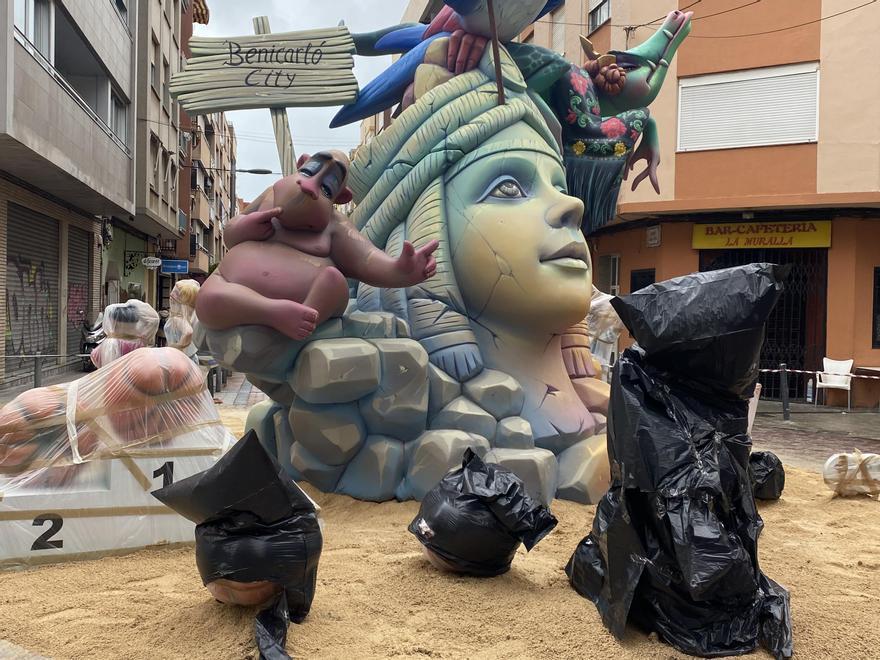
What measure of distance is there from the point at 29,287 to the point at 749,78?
41.2ft

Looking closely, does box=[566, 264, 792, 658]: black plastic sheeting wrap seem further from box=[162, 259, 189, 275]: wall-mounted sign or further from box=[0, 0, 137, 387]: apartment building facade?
box=[162, 259, 189, 275]: wall-mounted sign

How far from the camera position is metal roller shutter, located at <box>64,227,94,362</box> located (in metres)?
13.7

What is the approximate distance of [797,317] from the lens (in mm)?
11773

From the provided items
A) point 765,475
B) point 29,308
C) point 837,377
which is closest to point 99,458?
point 765,475

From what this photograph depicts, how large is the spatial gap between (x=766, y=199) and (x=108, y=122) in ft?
41.1

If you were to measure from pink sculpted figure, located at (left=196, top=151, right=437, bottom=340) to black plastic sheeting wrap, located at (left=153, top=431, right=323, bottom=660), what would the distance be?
4.44ft

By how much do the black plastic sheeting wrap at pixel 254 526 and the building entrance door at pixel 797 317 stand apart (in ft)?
36.0

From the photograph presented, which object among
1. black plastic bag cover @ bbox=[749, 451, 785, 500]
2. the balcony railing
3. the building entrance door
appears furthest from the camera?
the building entrance door

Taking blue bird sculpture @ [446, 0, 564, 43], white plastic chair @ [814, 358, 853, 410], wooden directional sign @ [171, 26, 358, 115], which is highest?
blue bird sculpture @ [446, 0, 564, 43]

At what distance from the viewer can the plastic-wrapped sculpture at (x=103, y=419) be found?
3068 millimetres

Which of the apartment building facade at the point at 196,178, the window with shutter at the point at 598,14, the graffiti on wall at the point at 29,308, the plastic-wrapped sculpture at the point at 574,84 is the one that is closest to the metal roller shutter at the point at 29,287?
the graffiti on wall at the point at 29,308

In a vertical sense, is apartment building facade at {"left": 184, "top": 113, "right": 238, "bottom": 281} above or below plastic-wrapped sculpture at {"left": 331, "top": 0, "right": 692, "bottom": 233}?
above

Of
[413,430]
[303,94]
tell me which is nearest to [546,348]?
[413,430]

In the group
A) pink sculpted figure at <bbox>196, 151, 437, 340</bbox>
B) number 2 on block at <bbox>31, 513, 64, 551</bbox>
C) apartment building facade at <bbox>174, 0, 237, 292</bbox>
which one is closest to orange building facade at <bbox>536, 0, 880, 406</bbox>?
pink sculpted figure at <bbox>196, 151, 437, 340</bbox>
